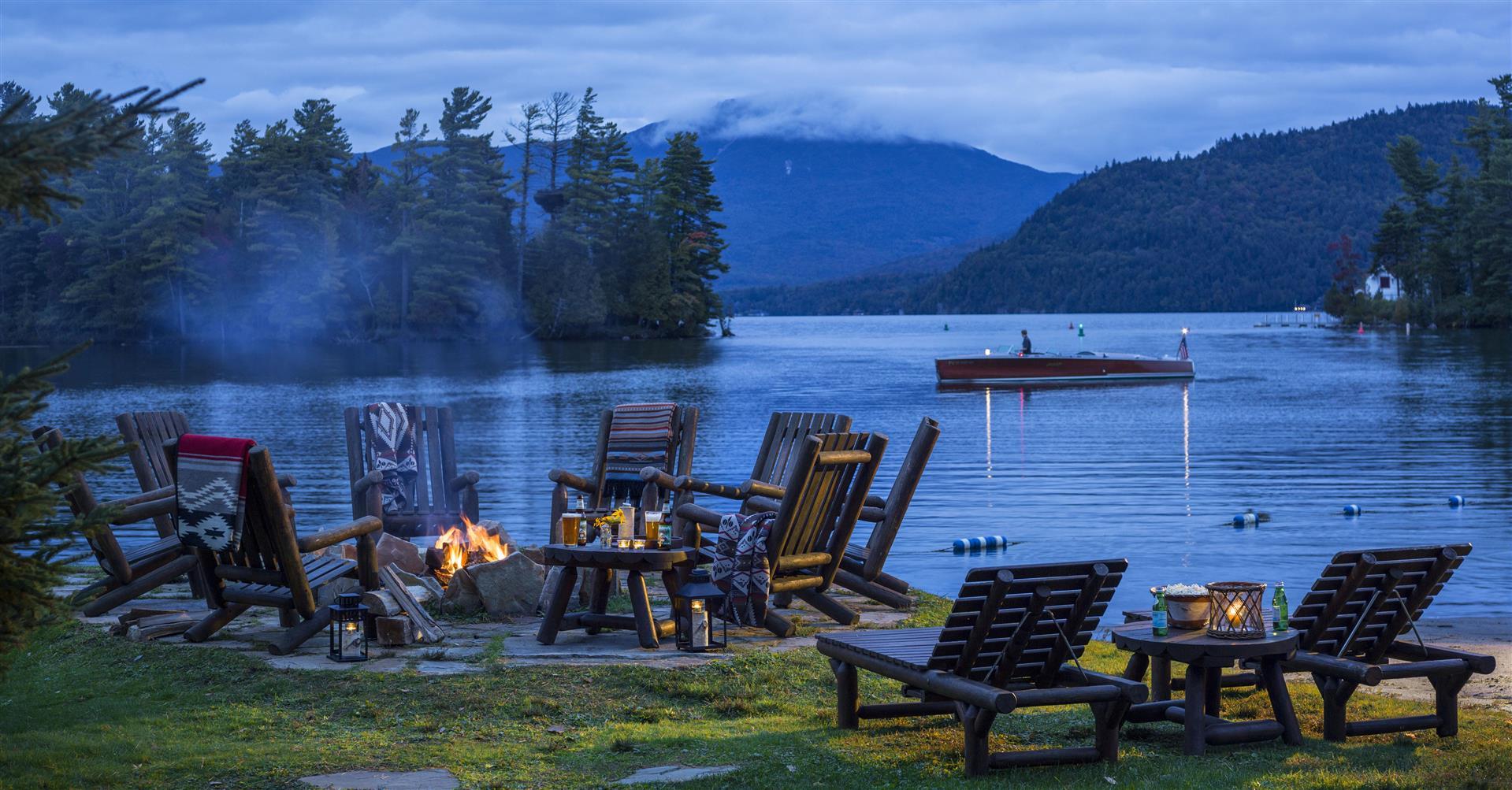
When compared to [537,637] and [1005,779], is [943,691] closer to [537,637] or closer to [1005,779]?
[1005,779]

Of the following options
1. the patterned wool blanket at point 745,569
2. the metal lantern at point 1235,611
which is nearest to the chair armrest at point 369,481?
the patterned wool blanket at point 745,569

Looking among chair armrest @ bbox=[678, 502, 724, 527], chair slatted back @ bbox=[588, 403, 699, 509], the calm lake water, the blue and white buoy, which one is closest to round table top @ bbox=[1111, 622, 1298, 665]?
chair armrest @ bbox=[678, 502, 724, 527]

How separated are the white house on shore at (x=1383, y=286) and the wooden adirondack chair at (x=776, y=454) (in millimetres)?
110620

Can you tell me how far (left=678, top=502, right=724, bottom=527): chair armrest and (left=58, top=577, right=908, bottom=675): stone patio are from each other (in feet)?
2.17

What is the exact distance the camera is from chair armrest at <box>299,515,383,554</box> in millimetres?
7938

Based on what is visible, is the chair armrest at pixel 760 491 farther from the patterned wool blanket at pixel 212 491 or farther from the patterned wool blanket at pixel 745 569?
the patterned wool blanket at pixel 212 491

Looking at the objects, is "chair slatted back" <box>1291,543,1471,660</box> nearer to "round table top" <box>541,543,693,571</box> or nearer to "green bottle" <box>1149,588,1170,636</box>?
"green bottle" <box>1149,588,1170,636</box>

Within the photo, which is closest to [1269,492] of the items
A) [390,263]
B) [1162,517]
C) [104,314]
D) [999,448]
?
[1162,517]

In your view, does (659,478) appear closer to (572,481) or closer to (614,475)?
(572,481)

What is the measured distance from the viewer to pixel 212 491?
764cm

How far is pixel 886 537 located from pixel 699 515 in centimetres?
121

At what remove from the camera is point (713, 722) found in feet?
21.7

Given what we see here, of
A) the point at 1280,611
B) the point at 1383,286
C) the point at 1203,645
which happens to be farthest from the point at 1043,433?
the point at 1383,286

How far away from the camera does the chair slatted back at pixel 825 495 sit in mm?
8430
